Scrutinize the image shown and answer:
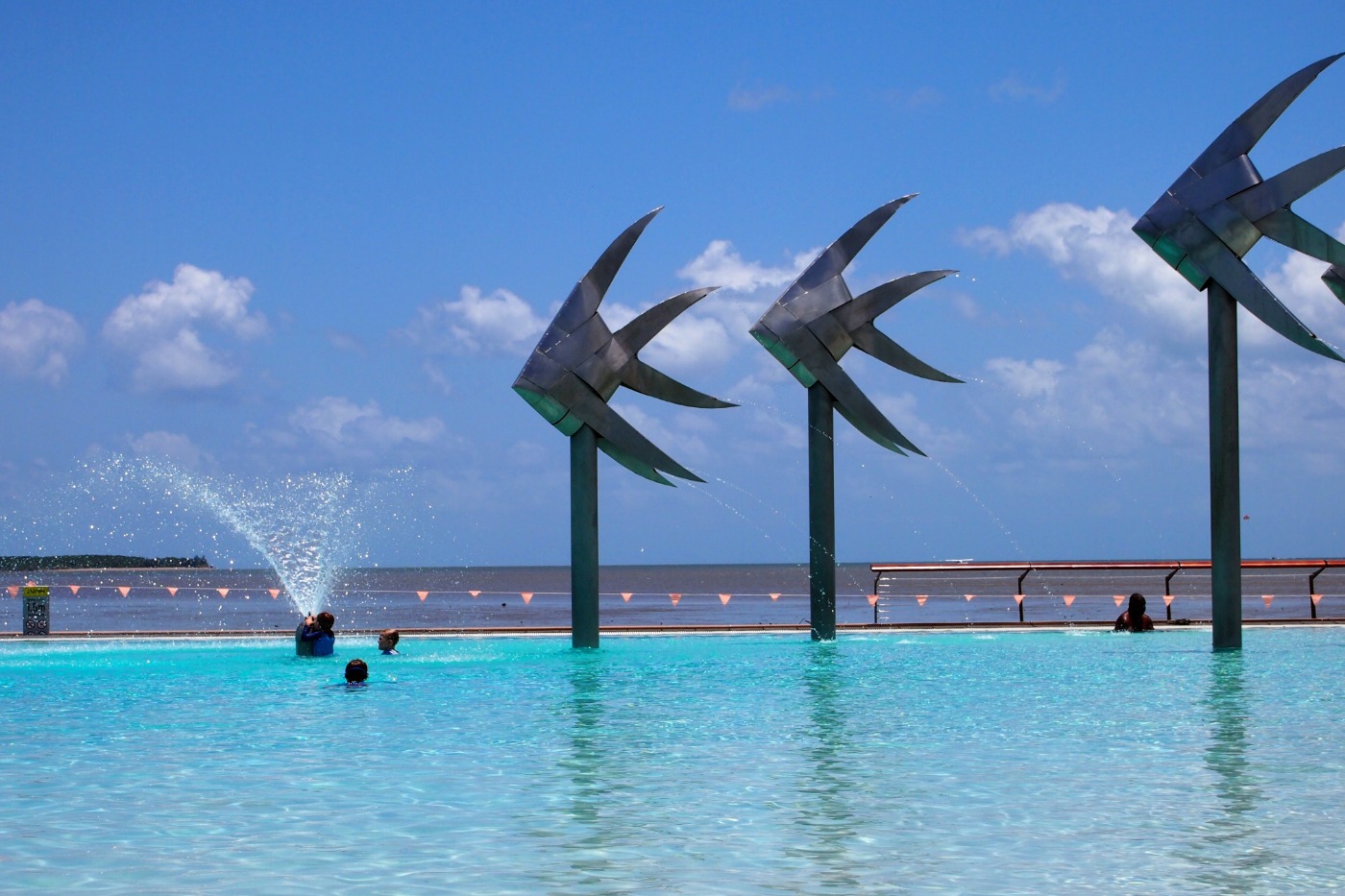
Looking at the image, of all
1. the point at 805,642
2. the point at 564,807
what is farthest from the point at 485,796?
the point at 805,642

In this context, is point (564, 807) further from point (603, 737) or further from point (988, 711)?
point (988, 711)

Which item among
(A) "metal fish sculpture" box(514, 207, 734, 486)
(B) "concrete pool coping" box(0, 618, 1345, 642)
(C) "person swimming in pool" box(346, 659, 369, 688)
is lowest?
(B) "concrete pool coping" box(0, 618, 1345, 642)

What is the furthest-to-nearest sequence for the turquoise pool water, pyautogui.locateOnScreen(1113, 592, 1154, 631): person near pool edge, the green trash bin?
the green trash bin
pyautogui.locateOnScreen(1113, 592, 1154, 631): person near pool edge
the turquoise pool water

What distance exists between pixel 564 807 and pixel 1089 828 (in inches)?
124

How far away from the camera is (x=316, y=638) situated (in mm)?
21875

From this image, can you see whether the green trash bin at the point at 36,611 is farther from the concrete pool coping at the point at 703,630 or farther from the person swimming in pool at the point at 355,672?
the person swimming in pool at the point at 355,672

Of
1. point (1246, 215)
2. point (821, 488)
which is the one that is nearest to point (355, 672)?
point (821, 488)

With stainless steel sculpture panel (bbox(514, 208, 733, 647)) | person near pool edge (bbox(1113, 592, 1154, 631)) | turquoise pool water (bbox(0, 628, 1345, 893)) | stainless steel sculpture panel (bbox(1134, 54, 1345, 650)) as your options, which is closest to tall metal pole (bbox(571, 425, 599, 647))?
stainless steel sculpture panel (bbox(514, 208, 733, 647))

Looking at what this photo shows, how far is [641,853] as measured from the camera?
8.09m

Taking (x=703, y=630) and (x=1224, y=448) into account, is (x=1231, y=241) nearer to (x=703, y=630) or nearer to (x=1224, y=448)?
(x=1224, y=448)

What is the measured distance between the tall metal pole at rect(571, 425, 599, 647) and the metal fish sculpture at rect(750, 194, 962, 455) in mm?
3319

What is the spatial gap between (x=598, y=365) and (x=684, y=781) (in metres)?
12.4

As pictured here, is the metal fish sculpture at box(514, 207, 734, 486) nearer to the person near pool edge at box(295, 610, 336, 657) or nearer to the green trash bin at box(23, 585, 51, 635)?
the person near pool edge at box(295, 610, 336, 657)

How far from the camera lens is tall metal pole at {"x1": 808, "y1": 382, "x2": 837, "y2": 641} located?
23.2m
